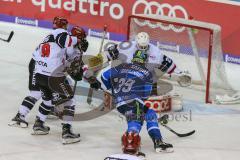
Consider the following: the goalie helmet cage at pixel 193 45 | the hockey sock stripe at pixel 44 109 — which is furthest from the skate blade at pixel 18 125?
the goalie helmet cage at pixel 193 45

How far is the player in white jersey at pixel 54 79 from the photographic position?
318 inches

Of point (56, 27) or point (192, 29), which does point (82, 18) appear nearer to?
point (192, 29)

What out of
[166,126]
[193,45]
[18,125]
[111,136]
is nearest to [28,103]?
[18,125]

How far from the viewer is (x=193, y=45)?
33.0ft

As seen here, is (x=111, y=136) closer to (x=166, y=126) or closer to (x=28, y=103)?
(x=166, y=126)

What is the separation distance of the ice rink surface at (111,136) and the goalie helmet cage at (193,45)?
1.08 ft

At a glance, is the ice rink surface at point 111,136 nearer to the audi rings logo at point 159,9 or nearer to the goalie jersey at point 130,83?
the goalie jersey at point 130,83

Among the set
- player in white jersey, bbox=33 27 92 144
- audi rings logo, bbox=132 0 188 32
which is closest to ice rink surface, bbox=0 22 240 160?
player in white jersey, bbox=33 27 92 144

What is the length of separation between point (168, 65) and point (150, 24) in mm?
1491

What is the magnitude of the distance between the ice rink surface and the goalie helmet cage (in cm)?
33

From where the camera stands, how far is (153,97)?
916cm

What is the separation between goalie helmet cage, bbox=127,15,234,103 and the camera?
984cm

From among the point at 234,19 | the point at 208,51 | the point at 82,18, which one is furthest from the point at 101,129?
the point at 82,18

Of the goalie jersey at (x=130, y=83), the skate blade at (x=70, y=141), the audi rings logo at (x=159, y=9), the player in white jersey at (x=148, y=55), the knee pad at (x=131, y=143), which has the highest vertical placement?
the audi rings logo at (x=159, y=9)
